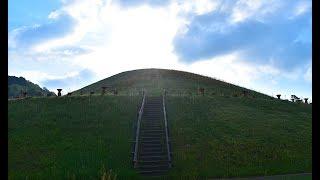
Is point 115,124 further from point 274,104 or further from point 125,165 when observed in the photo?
point 274,104

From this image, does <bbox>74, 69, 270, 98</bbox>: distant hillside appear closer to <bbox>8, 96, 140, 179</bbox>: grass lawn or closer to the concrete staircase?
<bbox>8, 96, 140, 179</bbox>: grass lawn

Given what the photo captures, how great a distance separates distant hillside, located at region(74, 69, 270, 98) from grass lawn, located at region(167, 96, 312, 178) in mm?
18092

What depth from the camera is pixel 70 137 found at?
95.0 ft

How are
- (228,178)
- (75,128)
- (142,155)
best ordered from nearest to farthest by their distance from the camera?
1. (228,178)
2. (142,155)
3. (75,128)

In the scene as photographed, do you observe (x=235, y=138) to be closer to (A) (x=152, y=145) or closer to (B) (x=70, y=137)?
(A) (x=152, y=145)

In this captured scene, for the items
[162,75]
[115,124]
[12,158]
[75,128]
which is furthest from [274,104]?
[162,75]

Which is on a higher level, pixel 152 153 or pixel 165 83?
pixel 165 83

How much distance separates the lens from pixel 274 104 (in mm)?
44188

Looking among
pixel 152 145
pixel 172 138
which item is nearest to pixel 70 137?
pixel 152 145

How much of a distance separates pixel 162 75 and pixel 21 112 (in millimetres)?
43231

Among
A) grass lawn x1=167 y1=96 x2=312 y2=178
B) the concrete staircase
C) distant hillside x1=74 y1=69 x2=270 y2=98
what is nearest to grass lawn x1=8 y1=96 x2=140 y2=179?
the concrete staircase

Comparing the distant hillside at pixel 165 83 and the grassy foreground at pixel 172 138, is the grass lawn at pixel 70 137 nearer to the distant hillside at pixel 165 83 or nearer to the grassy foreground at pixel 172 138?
the grassy foreground at pixel 172 138

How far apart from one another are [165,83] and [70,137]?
38.2 metres

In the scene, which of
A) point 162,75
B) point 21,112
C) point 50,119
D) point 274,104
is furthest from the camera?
point 162,75
